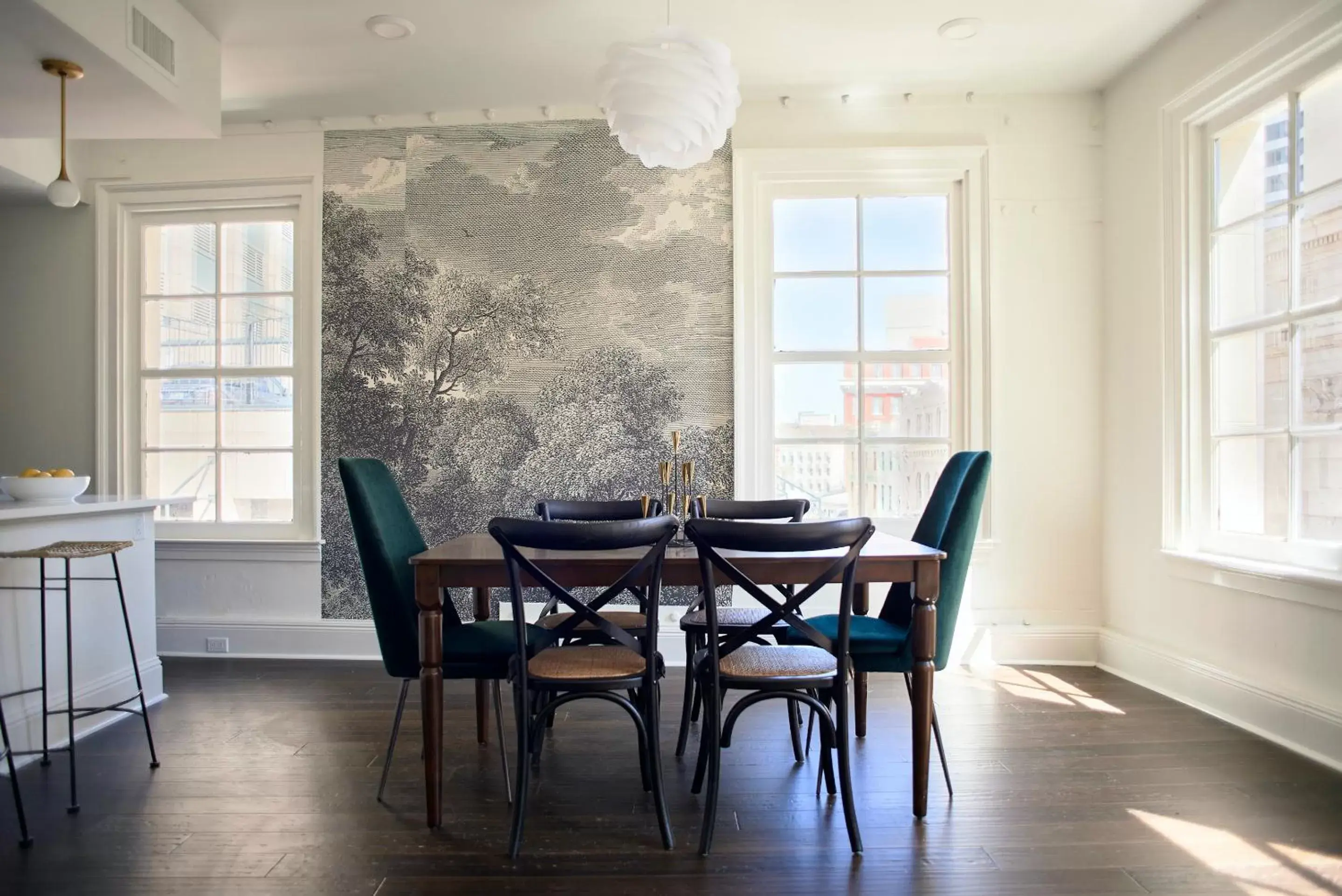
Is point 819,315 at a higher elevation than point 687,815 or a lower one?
higher

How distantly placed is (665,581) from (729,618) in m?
0.67

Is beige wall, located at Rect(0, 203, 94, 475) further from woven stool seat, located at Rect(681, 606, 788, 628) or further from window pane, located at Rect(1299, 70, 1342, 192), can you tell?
window pane, located at Rect(1299, 70, 1342, 192)

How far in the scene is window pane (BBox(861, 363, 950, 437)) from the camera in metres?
4.17

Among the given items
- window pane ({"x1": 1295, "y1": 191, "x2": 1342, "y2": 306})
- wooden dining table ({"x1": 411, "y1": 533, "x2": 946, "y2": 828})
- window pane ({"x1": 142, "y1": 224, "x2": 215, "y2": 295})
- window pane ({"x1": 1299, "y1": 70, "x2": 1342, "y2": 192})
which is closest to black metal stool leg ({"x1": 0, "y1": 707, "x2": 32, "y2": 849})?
wooden dining table ({"x1": 411, "y1": 533, "x2": 946, "y2": 828})

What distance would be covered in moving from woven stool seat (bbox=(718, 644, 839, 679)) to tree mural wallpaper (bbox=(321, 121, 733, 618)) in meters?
1.84

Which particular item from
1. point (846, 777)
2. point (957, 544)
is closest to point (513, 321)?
point (957, 544)

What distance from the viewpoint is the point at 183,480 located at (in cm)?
443

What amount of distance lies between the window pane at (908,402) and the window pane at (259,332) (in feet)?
10.7

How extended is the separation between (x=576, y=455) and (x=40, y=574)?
2.28 m

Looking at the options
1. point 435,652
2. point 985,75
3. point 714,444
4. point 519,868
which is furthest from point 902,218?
point 519,868

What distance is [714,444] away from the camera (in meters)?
4.12

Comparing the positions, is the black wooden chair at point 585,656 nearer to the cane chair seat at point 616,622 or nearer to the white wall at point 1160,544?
the cane chair seat at point 616,622

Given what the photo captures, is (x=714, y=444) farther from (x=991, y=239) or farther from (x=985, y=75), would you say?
(x=985, y=75)

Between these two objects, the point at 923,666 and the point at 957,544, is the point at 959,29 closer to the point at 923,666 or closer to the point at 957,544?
the point at 957,544
